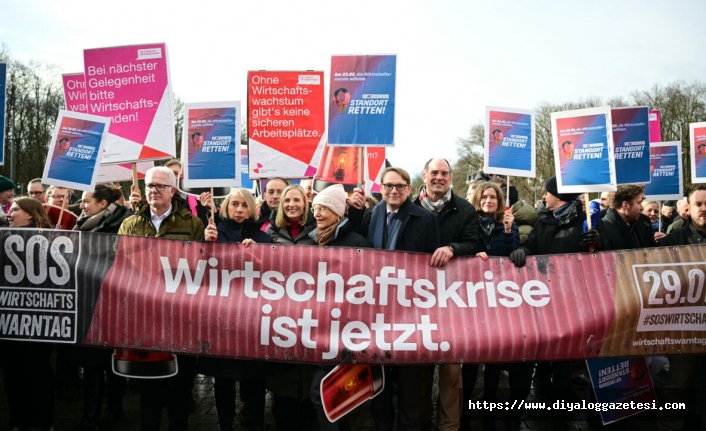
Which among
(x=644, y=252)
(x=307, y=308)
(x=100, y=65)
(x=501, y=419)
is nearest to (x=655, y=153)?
(x=644, y=252)

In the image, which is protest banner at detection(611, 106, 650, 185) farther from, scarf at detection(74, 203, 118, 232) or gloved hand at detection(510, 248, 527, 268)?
scarf at detection(74, 203, 118, 232)

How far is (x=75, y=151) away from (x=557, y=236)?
4409 millimetres

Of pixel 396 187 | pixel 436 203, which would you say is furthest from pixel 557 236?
pixel 396 187

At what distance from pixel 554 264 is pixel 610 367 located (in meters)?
1.03

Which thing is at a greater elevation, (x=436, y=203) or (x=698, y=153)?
(x=698, y=153)

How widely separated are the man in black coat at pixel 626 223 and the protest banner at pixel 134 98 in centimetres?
431

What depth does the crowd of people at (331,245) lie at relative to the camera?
458cm

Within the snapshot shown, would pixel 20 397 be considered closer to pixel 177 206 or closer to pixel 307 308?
pixel 177 206

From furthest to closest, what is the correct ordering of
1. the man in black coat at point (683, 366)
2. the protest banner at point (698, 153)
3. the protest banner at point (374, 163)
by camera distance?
the protest banner at point (374, 163), the protest banner at point (698, 153), the man in black coat at point (683, 366)

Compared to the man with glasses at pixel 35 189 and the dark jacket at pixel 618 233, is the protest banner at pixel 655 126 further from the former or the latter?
the man with glasses at pixel 35 189

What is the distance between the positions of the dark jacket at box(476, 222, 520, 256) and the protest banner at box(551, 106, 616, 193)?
603 millimetres

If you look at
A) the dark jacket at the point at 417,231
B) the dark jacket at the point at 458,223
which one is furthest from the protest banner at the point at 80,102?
the dark jacket at the point at 458,223

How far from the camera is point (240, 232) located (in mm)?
4988

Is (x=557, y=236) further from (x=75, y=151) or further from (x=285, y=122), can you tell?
(x=75, y=151)
